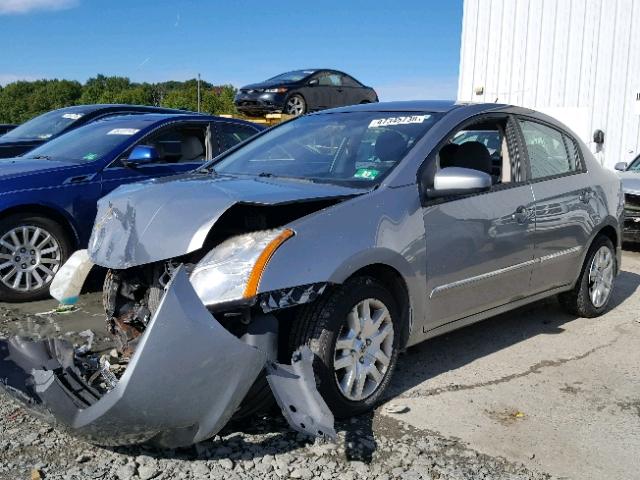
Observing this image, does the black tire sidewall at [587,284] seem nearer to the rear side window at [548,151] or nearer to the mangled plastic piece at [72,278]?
the rear side window at [548,151]

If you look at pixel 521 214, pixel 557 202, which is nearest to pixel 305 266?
pixel 521 214

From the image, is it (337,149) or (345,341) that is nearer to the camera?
(345,341)

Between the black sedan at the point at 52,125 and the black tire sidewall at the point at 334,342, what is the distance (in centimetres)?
636

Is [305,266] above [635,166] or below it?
below

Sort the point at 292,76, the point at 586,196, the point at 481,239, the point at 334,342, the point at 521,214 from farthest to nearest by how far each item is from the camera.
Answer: the point at 292,76 → the point at 586,196 → the point at 521,214 → the point at 481,239 → the point at 334,342

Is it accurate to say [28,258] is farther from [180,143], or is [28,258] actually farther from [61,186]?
[180,143]

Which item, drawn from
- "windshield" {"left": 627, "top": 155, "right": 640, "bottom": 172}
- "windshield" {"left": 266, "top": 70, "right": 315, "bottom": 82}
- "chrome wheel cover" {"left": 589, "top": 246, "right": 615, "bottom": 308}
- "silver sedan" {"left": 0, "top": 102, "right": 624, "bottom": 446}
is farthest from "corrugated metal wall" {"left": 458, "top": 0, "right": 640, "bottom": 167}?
"silver sedan" {"left": 0, "top": 102, "right": 624, "bottom": 446}

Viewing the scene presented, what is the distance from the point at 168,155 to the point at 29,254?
1.67m

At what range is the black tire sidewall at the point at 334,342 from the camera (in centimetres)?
324

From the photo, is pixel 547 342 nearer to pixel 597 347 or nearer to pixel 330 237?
pixel 597 347

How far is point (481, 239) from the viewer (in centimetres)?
412

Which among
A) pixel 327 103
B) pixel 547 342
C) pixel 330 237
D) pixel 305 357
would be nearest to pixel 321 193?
pixel 330 237

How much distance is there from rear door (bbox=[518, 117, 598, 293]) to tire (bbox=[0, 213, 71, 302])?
3.79 m

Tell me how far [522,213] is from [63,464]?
3.04m
